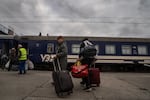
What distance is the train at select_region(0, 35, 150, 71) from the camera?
16609 millimetres

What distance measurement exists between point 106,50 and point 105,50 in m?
0.09

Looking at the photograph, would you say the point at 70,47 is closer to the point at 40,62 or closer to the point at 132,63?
the point at 40,62

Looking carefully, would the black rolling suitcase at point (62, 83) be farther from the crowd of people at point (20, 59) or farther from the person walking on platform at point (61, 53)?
the crowd of people at point (20, 59)

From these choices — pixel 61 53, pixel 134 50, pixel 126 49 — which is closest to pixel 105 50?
pixel 126 49

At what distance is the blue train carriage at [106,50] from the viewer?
16.6 meters

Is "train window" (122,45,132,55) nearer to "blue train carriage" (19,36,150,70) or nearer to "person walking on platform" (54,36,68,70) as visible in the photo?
"blue train carriage" (19,36,150,70)

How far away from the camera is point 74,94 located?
5766 mm

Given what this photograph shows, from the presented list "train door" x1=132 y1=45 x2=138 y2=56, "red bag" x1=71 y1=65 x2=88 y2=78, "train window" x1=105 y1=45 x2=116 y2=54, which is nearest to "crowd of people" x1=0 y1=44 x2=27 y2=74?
"red bag" x1=71 y1=65 x2=88 y2=78

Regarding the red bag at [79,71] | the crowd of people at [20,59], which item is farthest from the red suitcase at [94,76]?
the crowd of people at [20,59]

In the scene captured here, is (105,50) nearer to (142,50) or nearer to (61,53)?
(142,50)

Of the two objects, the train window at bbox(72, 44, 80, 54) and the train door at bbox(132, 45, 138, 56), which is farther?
the train door at bbox(132, 45, 138, 56)

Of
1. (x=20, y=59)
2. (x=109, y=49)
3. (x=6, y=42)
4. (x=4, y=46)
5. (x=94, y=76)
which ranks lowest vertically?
(x=94, y=76)

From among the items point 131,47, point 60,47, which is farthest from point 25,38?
point 60,47

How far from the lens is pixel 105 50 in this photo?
663 inches
